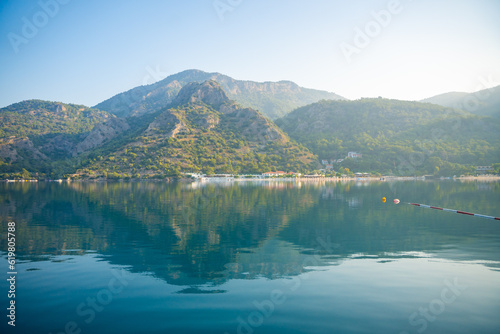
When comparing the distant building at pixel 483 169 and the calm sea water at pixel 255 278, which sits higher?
the distant building at pixel 483 169

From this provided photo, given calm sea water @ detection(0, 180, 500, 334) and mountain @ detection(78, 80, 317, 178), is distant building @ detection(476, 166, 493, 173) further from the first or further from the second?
calm sea water @ detection(0, 180, 500, 334)

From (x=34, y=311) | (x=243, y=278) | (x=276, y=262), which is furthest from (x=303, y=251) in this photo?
(x=34, y=311)

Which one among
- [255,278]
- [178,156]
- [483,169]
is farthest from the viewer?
[483,169]

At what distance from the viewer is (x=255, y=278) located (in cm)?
1456

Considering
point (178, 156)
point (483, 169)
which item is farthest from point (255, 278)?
point (483, 169)

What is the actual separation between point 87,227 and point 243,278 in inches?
776

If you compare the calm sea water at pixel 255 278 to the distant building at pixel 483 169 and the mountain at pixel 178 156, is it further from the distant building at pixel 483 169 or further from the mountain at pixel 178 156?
the distant building at pixel 483 169

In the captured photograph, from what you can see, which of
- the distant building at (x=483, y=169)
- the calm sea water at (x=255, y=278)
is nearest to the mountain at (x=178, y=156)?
the distant building at (x=483, y=169)

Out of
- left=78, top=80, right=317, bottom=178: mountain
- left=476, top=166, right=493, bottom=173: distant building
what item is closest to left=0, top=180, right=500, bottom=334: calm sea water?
left=78, top=80, right=317, bottom=178: mountain

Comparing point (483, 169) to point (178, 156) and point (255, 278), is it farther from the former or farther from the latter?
point (255, 278)

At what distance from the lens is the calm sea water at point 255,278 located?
10.4 metres

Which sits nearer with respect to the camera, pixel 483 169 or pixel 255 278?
pixel 255 278

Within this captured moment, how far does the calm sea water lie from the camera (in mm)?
10398

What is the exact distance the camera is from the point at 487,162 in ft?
579
